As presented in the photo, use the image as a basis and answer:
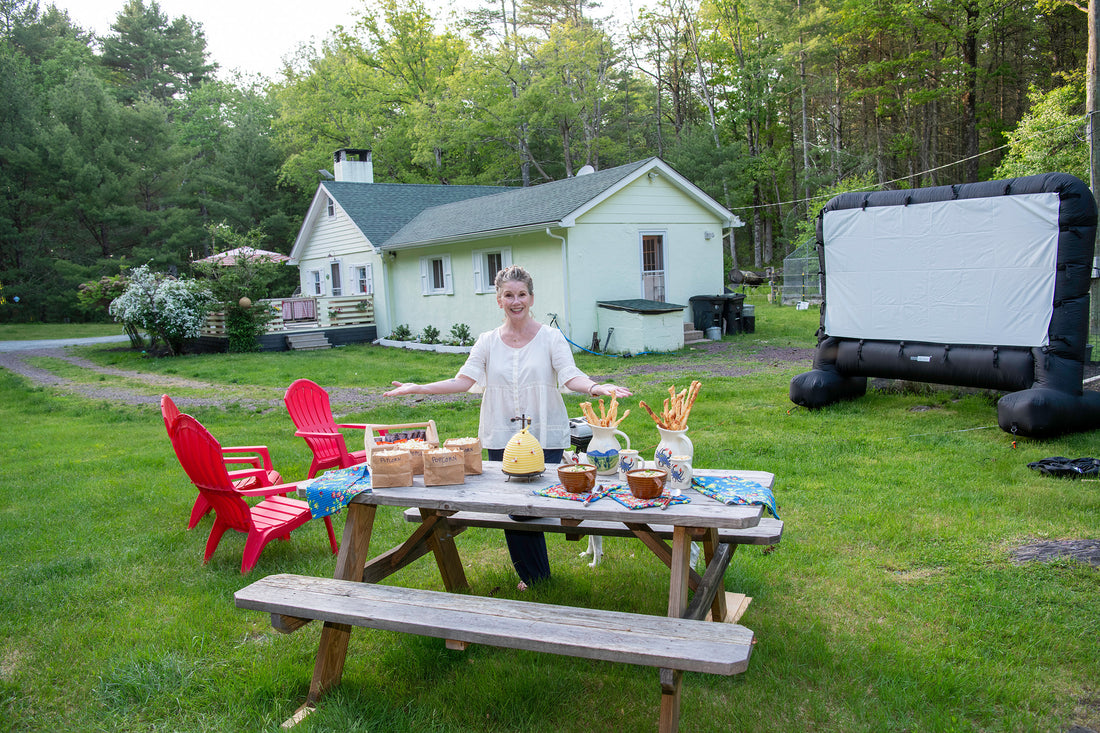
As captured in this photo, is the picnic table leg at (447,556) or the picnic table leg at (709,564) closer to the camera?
the picnic table leg at (709,564)

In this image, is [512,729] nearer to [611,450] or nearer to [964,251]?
[611,450]

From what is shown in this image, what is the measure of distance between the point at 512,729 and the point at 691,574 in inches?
41.9

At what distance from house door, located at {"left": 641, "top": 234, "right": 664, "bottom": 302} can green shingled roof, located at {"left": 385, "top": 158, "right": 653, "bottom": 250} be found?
6.21ft

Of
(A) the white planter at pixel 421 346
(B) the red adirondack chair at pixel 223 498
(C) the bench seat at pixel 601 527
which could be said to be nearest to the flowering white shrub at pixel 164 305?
(A) the white planter at pixel 421 346

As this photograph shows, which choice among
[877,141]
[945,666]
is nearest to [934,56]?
[877,141]

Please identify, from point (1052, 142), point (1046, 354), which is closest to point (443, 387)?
point (1046, 354)

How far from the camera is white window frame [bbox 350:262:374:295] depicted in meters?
22.2

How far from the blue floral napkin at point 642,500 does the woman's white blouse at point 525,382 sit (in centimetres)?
91

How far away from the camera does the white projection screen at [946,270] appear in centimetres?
711

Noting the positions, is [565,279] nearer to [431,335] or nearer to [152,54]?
[431,335]

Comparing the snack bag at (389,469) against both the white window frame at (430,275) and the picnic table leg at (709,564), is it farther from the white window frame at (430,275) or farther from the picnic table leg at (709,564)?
the white window frame at (430,275)

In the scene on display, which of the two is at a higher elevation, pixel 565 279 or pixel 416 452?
pixel 565 279

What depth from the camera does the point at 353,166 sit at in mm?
25156

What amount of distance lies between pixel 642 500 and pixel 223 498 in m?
2.79
